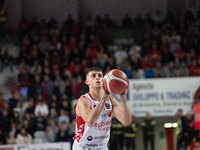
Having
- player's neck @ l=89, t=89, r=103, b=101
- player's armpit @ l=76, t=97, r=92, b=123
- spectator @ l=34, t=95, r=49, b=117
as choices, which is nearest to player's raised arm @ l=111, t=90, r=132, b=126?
player's neck @ l=89, t=89, r=103, b=101

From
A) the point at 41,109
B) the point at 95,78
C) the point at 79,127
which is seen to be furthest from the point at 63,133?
the point at 95,78

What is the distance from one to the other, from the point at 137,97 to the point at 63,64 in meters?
4.53

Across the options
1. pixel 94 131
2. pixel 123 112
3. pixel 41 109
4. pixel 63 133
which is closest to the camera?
pixel 123 112

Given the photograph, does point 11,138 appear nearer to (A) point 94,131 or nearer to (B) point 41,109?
(B) point 41,109

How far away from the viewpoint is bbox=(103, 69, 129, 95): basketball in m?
7.57

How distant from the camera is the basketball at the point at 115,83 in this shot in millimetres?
7570

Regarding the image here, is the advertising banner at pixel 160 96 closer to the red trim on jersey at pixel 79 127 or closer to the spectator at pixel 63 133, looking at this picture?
the spectator at pixel 63 133

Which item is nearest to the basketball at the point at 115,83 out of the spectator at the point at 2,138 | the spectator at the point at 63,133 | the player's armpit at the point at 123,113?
the player's armpit at the point at 123,113

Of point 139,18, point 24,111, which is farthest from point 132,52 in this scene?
point 24,111

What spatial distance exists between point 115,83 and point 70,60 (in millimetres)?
14212

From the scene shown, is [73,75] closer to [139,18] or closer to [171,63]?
[171,63]

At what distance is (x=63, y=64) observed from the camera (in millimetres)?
21172

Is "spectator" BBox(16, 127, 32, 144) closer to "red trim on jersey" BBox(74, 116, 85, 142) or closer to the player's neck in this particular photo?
"red trim on jersey" BBox(74, 116, 85, 142)

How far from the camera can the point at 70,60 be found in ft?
71.3
